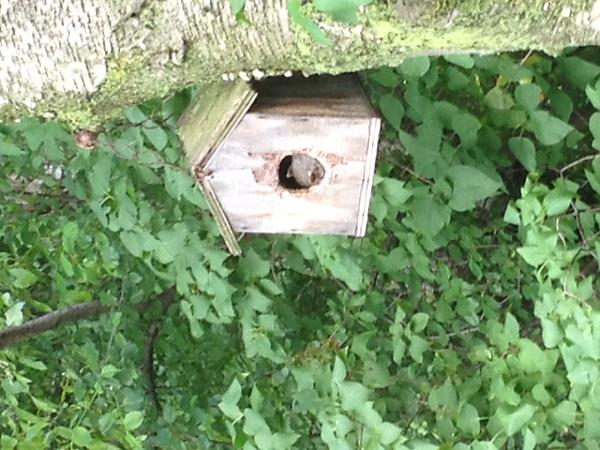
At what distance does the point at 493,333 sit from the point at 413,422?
40cm

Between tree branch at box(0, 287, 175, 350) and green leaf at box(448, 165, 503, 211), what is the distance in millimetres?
1207

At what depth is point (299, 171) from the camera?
4.47ft

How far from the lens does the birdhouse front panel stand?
1.19 m

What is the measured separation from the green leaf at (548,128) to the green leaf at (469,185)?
0.12m

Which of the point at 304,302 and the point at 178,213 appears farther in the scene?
the point at 304,302

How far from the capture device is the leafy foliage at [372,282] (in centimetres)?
137

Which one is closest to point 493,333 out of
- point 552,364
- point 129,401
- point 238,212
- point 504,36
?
point 552,364

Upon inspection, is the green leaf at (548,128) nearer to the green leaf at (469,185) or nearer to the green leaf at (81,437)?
the green leaf at (469,185)

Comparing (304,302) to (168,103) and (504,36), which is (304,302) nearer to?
(168,103)

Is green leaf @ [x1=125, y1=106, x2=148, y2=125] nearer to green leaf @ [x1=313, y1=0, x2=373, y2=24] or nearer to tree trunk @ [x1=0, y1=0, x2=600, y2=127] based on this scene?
tree trunk @ [x1=0, y1=0, x2=600, y2=127]

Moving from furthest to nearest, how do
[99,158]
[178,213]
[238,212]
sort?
[178,213] → [99,158] → [238,212]

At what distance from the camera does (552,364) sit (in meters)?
1.35

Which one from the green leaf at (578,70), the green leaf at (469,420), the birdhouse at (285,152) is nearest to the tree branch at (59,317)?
the birdhouse at (285,152)

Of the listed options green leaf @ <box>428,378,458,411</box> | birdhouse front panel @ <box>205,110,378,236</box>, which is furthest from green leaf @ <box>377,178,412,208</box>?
green leaf @ <box>428,378,458,411</box>
